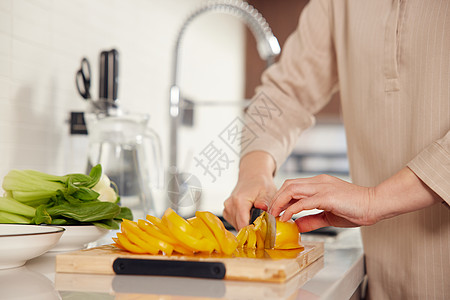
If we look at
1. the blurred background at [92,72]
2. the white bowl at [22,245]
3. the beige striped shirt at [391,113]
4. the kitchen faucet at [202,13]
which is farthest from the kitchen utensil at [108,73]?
the white bowl at [22,245]

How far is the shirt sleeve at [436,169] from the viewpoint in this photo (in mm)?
748

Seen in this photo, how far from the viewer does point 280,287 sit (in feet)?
1.95

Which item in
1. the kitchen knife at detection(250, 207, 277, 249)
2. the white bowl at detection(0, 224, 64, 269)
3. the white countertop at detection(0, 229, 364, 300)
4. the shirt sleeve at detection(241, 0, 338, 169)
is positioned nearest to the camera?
the white countertop at detection(0, 229, 364, 300)

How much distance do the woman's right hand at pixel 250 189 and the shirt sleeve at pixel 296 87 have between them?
0.06 metres

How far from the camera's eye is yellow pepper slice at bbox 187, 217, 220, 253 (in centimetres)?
71

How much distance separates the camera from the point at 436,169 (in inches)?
29.5

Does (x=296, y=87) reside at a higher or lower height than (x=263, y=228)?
higher

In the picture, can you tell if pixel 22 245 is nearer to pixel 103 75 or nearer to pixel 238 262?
pixel 238 262

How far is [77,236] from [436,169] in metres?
0.57

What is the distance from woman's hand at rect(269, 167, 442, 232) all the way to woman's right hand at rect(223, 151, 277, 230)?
0.42ft

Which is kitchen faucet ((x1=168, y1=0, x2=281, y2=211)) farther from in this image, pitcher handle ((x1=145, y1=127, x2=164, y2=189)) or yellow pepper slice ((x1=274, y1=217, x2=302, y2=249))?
yellow pepper slice ((x1=274, y1=217, x2=302, y2=249))

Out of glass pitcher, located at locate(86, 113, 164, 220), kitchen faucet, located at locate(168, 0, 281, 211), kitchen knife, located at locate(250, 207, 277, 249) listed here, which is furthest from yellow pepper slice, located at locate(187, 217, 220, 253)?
kitchen faucet, located at locate(168, 0, 281, 211)

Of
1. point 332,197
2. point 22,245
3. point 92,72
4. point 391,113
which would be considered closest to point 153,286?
point 22,245

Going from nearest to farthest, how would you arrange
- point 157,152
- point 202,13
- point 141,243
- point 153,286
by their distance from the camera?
point 153,286 < point 141,243 < point 157,152 < point 202,13
